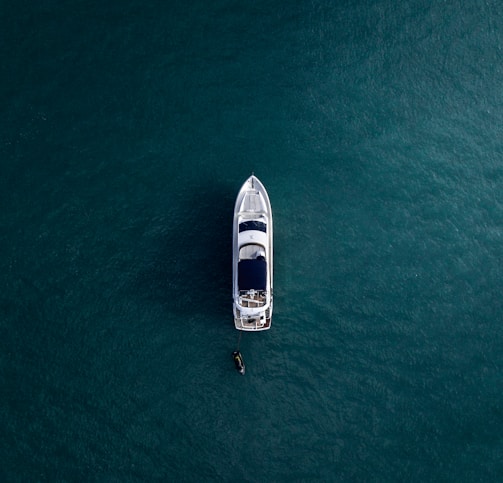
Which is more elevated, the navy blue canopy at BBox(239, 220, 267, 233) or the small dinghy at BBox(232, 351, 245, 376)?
the navy blue canopy at BBox(239, 220, 267, 233)

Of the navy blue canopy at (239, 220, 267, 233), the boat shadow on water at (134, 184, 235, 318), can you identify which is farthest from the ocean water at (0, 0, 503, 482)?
the navy blue canopy at (239, 220, 267, 233)

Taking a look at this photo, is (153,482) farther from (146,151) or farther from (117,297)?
(146,151)

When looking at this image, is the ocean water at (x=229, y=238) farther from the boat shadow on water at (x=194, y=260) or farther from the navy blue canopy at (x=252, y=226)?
the navy blue canopy at (x=252, y=226)

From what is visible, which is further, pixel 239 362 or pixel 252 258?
pixel 239 362

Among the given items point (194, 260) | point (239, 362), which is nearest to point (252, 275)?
point (194, 260)

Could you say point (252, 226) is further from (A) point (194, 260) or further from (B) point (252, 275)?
(A) point (194, 260)

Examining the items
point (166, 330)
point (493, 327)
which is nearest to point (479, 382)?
point (493, 327)

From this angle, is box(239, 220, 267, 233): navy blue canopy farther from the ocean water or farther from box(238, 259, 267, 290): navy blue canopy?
the ocean water
